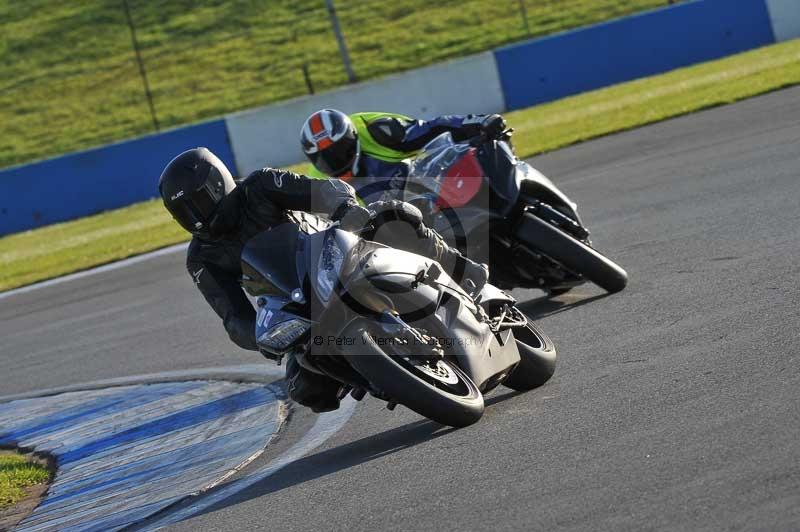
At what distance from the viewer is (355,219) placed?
6.07m

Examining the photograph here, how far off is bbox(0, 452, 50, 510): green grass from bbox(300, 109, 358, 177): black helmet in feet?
9.05

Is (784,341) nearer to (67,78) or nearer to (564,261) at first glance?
(564,261)

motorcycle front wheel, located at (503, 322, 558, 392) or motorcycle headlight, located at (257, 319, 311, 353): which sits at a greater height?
motorcycle headlight, located at (257, 319, 311, 353)

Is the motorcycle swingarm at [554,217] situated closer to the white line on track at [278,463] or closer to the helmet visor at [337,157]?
the helmet visor at [337,157]

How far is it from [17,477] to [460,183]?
312 cm

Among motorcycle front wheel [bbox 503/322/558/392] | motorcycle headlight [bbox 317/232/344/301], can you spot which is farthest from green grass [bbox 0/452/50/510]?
motorcycle front wheel [bbox 503/322/558/392]

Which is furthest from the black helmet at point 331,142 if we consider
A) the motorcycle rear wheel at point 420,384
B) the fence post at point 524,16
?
the fence post at point 524,16

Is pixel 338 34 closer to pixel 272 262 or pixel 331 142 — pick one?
pixel 331 142

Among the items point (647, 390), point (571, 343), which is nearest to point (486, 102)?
point (571, 343)

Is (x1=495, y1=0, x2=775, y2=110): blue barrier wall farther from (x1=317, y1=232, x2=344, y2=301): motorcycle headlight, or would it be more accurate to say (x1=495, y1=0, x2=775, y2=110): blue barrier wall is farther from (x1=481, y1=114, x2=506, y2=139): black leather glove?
(x1=317, y1=232, x2=344, y2=301): motorcycle headlight

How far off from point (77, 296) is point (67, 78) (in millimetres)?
22090

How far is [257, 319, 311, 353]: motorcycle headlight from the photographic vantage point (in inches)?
225

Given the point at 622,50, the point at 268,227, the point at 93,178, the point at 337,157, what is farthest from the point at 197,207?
the point at 622,50

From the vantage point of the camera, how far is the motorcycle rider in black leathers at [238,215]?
253 inches
